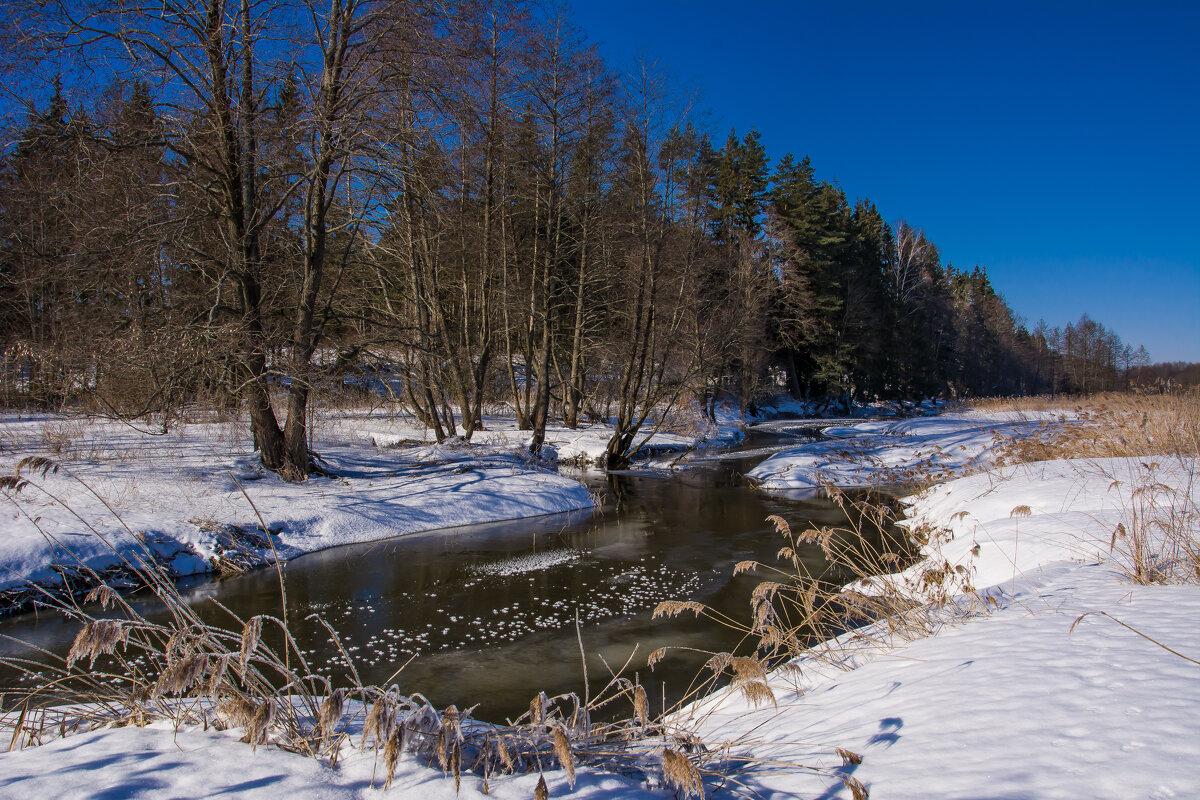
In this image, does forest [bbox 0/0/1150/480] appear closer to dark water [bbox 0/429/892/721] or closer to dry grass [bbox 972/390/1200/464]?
dark water [bbox 0/429/892/721]

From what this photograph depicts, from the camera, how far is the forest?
30.0ft

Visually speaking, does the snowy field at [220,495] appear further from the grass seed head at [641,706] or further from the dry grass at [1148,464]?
the dry grass at [1148,464]

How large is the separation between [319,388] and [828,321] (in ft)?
107

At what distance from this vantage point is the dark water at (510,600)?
204 inches

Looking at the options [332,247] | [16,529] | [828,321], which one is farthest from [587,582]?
[828,321]

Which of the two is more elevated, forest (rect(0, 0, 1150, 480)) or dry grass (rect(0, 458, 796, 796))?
forest (rect(0, 0, 1150, 480))

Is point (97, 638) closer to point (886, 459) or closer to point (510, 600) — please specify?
point (510, 600)

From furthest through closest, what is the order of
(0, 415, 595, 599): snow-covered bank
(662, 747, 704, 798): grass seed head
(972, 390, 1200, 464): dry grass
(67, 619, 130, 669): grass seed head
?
(972, 390, 1200, 464): dry grass, (0, 415, 595, 599): snow-covered bank, (67, 619, 130, 669): grass seed head, (662, 747, 704, 798): grass seed head

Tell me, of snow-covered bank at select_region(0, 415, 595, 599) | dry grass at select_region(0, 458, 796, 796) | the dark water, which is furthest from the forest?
dry grass at select_region(0, 458, 796, 796)

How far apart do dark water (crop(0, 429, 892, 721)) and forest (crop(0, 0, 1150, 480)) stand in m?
3.68

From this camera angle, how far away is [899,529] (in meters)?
10.4

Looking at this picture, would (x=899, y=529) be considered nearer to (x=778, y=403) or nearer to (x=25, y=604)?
(x=25, y=604)

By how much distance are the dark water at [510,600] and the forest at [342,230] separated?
12.1 feet

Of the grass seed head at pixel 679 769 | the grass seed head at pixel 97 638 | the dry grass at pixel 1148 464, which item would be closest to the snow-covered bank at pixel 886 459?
the dry grass at pixel 1148 464
